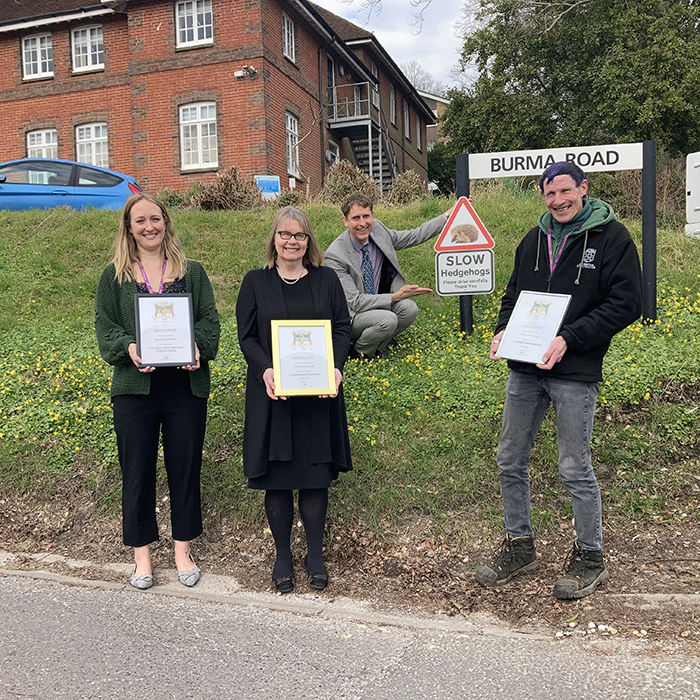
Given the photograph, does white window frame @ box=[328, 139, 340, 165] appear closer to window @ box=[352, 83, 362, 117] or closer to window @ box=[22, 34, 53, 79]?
window @ box=[352, 83, 362, 117]

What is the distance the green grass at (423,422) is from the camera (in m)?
4.79

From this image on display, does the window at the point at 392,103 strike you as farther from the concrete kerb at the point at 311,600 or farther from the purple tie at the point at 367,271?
the concrete kerb at the point at 311,600

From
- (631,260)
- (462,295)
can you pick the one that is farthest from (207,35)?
(631,260)

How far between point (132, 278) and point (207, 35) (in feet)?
61.7

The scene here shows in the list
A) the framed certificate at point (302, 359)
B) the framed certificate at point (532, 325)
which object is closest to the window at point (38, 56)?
the framed certificate at point (302, 359)

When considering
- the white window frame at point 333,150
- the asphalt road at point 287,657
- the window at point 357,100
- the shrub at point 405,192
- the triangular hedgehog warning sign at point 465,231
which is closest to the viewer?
the asphalt road at point 287,657

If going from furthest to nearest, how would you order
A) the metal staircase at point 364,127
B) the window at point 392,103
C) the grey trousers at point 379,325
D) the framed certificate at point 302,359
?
the window at point 392,103
the metal staircase at point 364,127
the grey trousers at point 379,325
the framed certificate at point 302,359

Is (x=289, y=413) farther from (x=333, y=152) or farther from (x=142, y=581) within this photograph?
(x=333, y=152)

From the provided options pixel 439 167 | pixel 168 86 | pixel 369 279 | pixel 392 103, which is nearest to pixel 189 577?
pixel 369 279

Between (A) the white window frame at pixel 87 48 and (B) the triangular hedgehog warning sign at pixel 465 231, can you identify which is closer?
(B) the triangular hedgehog warning sign at pixel 465 231

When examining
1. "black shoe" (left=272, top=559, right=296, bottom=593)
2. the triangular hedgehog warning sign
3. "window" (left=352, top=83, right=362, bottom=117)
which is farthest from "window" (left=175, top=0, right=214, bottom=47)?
"black shoe" (left=272, top=559, right=296, bottom=593)

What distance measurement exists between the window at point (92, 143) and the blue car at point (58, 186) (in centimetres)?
900

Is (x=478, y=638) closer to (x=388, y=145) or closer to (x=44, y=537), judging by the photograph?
(x=44, y=537)

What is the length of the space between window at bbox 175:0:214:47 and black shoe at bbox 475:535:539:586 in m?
19.8
